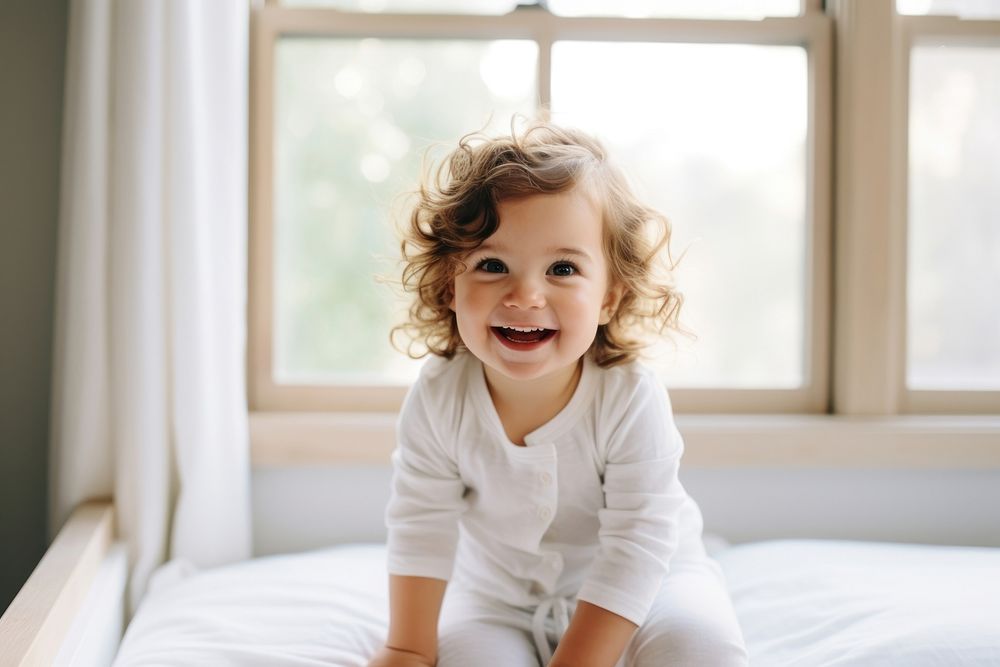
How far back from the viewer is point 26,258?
54.2 inches

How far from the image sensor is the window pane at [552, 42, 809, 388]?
1.56m

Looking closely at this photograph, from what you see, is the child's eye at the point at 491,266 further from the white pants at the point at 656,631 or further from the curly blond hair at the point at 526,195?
the white pants at the point at 656,631

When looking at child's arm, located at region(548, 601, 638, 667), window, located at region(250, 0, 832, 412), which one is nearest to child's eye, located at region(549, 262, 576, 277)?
child's arm, located at region(548, 601, 638, 667)

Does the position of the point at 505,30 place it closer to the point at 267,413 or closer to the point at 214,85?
the point at 214,85

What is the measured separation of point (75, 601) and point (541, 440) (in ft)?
1.96

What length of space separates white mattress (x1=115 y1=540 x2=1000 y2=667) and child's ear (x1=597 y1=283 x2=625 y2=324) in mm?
456

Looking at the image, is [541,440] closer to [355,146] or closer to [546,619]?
[546,619]

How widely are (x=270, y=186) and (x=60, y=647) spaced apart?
2.83 ft

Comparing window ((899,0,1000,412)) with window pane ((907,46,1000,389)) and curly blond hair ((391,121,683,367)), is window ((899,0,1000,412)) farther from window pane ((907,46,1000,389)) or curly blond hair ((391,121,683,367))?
curly blond hair ((391,121,683,367))

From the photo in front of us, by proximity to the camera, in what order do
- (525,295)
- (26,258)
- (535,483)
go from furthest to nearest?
(26,258), (535,483), (525,295)

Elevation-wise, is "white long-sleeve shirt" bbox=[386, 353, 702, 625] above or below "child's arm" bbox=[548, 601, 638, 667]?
above

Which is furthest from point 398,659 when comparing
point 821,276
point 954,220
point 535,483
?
point 954,220

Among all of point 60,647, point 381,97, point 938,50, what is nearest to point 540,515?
point 60,647

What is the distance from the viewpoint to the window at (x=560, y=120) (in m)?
1.50
